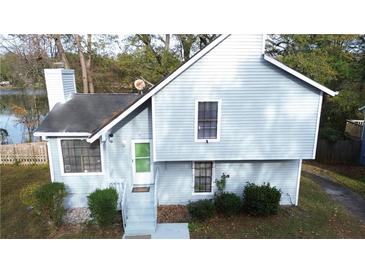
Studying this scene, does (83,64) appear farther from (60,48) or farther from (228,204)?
(228,204)

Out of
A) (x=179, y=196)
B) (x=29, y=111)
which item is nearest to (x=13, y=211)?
(x=179, y=196)

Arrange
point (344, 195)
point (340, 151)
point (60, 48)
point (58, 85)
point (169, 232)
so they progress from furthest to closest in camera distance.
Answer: point (60, 48)
point (340, 151)
point (344, 195)
point (58, 85)
point (169, 232)

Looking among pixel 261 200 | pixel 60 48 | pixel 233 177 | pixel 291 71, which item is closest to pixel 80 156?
pixel 233 177

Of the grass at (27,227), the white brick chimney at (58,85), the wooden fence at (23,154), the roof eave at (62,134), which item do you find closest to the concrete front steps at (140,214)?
the grass at (27,227)

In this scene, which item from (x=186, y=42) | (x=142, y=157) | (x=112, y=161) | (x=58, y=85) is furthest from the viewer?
(x=186, y=42)
